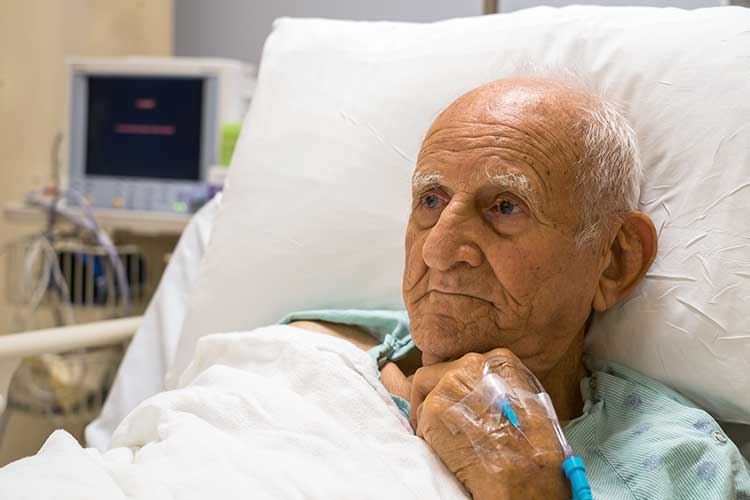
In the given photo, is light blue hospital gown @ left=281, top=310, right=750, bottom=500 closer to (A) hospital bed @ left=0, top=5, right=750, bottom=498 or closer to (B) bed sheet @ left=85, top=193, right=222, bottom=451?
(A) hospital bed @ left=0, top=5, right=750, bottom=498

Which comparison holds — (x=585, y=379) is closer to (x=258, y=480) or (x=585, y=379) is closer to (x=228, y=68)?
(x=258, y=480)

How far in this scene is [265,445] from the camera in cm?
96

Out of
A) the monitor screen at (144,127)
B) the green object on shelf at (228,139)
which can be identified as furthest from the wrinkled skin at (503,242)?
the monitor screen at (144,127)

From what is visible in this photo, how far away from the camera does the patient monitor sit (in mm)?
2500

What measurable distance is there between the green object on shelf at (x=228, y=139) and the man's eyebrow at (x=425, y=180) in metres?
1.35

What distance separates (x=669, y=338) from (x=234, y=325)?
0.71 meters

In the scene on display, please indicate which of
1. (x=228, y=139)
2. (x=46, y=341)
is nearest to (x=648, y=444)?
(x=46, y=341)

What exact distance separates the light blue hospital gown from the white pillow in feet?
0.18

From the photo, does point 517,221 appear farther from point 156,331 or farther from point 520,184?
point 156,331

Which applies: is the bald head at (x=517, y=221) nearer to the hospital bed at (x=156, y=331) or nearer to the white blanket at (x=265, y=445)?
the white blanket at (x=265, y=445)

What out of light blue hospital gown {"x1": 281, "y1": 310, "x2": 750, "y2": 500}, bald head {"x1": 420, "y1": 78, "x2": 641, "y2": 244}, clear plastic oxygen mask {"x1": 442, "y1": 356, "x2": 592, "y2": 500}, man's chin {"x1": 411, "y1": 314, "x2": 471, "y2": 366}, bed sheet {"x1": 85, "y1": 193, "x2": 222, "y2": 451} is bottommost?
bed sheet {"x1": 85, "y1": 193, "x2": 222, "y2": 451}

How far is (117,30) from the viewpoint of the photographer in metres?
3.03

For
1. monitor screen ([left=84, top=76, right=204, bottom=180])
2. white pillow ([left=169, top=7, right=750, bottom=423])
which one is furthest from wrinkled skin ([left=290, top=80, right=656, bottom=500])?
monitor screen ([left=84, top=76, right=204, bottom=180])

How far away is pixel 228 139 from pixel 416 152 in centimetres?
116
